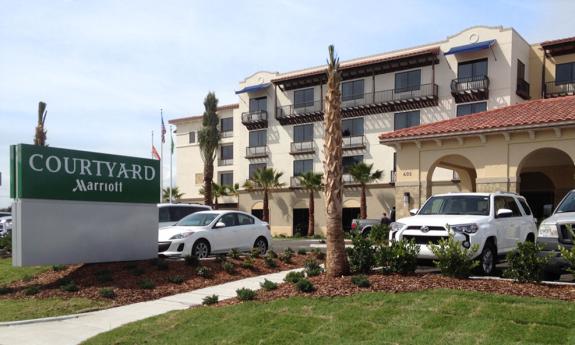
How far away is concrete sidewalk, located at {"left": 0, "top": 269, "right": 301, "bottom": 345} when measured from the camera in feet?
Result: 26.3

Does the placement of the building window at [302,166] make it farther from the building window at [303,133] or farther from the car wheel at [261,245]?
the car wheel at [261,245]

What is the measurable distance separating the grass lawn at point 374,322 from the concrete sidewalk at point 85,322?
56 centimetres

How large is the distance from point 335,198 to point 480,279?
2.88 meters

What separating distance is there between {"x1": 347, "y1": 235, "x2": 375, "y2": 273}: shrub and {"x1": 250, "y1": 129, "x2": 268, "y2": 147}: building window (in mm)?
39187

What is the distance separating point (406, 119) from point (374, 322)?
35230 mm

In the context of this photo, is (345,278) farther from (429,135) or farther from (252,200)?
(252,200)

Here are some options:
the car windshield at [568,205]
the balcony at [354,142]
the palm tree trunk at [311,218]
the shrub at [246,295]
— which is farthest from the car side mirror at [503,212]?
the palm tree trunk at [311,218]

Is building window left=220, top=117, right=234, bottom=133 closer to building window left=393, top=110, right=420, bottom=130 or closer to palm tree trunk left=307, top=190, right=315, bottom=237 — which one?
palm tree trunk left=307, top=190, right=315, bottom=237

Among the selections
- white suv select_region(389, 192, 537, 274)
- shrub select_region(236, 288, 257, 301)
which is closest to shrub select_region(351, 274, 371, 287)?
shrub select_region(236, 288, 257, 301)

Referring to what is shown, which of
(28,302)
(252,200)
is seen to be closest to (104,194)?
(28,302)

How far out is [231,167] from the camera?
53.8 meters

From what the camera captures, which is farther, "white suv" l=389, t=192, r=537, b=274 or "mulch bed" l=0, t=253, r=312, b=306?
"mulch bed" l=0, t=253, r=312, b=306

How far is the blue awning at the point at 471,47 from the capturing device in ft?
118

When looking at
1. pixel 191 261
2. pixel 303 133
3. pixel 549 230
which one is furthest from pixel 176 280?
pixel 303 133
